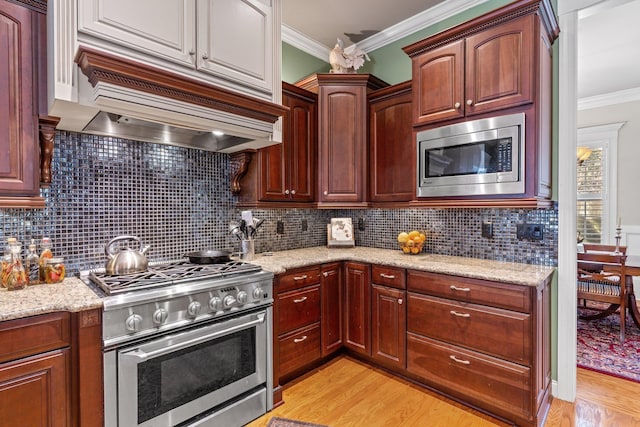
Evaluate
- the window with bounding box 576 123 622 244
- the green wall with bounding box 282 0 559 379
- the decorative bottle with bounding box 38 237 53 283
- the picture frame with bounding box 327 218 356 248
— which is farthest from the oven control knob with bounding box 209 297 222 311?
the window with bounding box 576 123 622 244

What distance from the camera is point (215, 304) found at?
5.96 feet

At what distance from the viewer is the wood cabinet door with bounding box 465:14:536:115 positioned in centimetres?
199

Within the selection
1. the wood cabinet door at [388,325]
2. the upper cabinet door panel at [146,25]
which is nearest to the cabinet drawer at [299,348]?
the wood cabinet door at [388,325]

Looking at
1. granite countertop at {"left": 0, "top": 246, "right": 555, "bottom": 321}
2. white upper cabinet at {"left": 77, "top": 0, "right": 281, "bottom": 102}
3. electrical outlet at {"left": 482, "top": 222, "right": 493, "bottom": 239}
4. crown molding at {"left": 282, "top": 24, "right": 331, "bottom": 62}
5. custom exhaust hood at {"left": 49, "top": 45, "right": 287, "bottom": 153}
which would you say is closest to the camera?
granite countertop at {"left": 0, "top": 246, "right": 555, "bottom": 321}

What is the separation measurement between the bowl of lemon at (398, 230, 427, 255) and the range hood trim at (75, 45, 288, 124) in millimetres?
1501

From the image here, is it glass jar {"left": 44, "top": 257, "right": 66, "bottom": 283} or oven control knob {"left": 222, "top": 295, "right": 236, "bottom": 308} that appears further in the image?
oven control knob {"left": 222, "top": 295, "right": 236, "bottom": 308}

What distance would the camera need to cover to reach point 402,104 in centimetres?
283

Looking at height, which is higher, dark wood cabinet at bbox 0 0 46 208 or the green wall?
the green wall

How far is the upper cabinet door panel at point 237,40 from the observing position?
6.31ft

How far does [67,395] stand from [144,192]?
4.07 ft

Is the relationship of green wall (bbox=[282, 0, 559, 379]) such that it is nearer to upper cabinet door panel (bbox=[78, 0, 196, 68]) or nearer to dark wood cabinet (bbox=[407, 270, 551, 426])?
upper cabinet door panel (bbox=[78, 0, 196, 68])

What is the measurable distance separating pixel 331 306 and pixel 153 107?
1.88 metres

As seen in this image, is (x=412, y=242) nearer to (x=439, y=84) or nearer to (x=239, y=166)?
(x=439, y=84)

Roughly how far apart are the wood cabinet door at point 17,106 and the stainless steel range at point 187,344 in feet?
1.99
